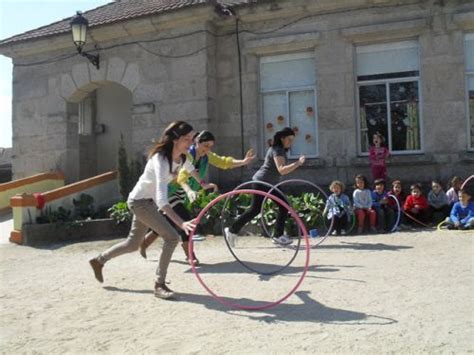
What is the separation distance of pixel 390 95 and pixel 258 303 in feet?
26.4

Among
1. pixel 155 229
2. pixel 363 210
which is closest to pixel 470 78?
pixel 363 210

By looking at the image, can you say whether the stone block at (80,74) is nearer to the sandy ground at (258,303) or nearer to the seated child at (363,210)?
the sandy ground at (258,303)

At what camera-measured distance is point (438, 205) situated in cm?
981

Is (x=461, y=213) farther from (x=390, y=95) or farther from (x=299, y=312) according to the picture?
(x=299, y=312)

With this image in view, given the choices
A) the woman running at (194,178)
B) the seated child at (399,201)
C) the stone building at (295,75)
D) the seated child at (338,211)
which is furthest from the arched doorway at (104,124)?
the woman running at (194,178)

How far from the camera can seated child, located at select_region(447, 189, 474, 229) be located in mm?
8953

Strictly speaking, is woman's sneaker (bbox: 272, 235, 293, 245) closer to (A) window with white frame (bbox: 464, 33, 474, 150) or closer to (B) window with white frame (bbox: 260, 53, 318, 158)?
(B) window with white frame (bbox: 260, 53, 318, 158)

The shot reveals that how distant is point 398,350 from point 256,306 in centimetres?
155

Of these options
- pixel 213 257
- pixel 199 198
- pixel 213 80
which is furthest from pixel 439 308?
pixel 213 80

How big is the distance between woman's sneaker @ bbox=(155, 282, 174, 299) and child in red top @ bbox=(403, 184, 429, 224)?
5939 millimetres

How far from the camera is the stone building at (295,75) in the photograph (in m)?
11.0

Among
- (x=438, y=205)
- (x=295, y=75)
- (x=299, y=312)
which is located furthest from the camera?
(x=295, y=75)

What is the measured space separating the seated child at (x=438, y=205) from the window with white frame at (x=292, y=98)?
10.2 feet

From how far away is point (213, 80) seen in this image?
12.6m
